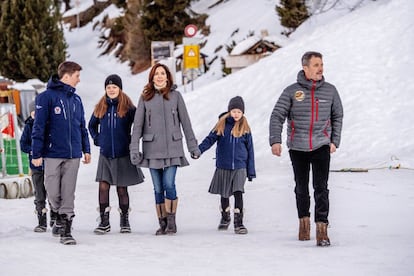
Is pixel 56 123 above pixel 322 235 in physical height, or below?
above

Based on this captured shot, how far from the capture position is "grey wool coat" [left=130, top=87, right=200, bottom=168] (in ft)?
26.0

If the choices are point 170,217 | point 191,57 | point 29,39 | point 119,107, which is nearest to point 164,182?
point 170,217

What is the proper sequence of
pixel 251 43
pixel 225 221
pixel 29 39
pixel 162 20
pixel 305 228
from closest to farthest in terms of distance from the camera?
pixel 305 228
pixel 225 221
pixel 251 43
pixel 29 39
pixel 162 20

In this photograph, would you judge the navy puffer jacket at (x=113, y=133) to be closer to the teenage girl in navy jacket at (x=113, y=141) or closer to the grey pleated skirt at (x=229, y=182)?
the teenage girl in navy jacket at (x=113, y=141)

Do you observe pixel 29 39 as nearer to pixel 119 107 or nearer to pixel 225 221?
pixel 119 107

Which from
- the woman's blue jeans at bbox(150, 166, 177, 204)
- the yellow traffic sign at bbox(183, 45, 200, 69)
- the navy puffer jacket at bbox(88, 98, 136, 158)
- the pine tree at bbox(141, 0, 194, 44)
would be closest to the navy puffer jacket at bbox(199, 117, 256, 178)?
the woman's blue jeans at bbox(150, 166, 177, 204)

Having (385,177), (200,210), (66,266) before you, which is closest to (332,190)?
(385,177)

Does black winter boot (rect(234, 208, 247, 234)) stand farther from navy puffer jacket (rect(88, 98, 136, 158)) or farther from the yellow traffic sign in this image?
the yellow traffic sign

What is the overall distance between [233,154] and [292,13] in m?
23.3

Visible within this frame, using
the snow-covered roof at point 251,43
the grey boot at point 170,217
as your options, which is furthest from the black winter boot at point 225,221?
the snow-covered roof at point 251,43

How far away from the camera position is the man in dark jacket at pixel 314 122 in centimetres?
693

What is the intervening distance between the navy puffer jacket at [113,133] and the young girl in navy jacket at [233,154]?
2.60 feet

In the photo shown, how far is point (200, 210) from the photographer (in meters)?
10.2

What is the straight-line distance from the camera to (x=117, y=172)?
8164 millimetres
